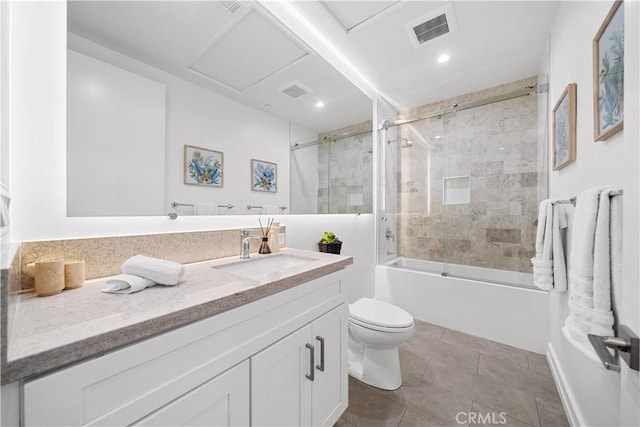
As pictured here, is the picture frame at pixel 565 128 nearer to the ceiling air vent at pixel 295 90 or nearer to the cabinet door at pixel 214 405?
the ceiling air vent at pixel 295 90

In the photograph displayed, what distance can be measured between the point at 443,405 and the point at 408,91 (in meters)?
2.91

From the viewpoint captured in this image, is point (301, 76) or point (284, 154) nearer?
point (284, 154)

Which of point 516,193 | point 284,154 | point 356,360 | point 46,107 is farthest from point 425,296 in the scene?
point 46,107

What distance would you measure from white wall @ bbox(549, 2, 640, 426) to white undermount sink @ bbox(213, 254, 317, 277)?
1.09 metres

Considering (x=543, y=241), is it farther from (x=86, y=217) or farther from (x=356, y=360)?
(x=86, y=217)

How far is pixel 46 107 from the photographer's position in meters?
0.85

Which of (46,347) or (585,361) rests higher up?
(46,347)

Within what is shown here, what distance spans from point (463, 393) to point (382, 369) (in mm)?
504

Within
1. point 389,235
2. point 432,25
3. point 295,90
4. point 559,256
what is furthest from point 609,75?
point 389,235

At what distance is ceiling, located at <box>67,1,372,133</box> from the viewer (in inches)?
39.2

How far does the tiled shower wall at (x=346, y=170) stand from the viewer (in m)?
2.18

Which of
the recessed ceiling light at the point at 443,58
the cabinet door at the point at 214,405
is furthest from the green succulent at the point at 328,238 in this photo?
the recessed ceiling light at the point at 443,58

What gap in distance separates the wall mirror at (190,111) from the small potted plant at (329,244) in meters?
0.25

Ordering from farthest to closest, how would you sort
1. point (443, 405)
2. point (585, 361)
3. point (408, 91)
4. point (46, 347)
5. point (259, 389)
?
point (408, 91)
point (443, 405)
point (585, 361)
point (259, 389)
point (46, 347)
